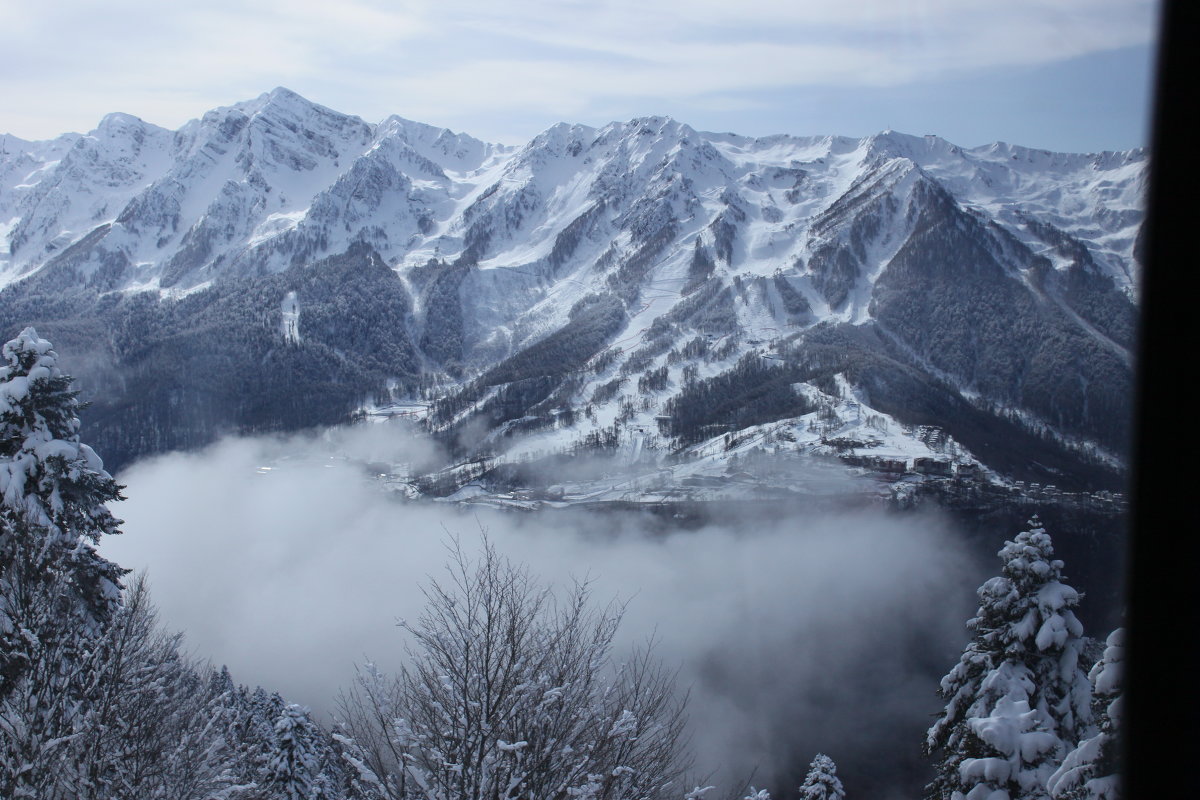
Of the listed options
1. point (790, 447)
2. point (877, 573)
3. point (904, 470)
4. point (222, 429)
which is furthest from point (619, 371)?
point (877, 573)

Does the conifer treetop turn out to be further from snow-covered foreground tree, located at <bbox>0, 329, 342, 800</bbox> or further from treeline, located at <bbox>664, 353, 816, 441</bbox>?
treeline, located at <bbox>664, 353, 816, 441</bbox>

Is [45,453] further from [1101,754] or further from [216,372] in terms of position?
[216,372]

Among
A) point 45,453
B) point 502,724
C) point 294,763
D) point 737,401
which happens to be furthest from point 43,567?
point 737,401

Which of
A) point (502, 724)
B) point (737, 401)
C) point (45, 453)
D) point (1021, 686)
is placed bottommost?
point (737, 401)

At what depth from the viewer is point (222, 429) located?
15488 cm

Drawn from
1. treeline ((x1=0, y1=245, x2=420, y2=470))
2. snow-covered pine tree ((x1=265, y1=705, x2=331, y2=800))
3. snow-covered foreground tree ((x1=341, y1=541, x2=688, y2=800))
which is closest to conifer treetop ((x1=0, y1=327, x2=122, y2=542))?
snow-covered foreground tree ((x1=341, y1=541, x2=688, y2=800))

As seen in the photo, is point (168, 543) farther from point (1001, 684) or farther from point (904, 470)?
point (1001, 684)

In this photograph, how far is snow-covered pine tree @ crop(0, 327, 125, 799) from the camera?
7855 mm

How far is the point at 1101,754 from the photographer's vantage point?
773 centimetres

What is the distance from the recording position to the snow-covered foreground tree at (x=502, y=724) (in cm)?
698

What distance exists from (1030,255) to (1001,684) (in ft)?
730

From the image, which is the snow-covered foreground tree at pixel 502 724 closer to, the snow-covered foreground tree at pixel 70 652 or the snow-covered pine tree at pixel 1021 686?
the snow-covered foreground tree at pixel 70 652

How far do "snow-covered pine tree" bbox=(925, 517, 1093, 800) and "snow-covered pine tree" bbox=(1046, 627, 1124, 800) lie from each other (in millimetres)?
1425

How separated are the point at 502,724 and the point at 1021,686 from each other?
7.30 metres
